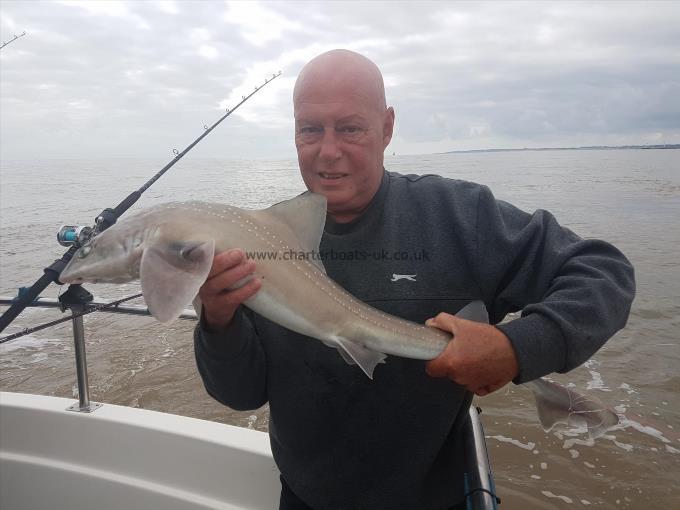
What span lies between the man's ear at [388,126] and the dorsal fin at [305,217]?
2.20 ft

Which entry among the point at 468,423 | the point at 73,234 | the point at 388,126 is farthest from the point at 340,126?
the point at 73,234

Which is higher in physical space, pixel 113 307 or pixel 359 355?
pixel 359 355

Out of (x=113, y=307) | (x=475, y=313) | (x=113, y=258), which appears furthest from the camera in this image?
(x=113, y=307)

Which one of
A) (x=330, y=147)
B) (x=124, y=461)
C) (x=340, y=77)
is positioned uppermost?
(x=340, y=77)

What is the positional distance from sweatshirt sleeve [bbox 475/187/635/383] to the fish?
0.26m

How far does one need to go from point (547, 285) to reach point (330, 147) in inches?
48.1

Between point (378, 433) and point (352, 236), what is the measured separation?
986 mm

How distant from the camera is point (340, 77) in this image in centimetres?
242

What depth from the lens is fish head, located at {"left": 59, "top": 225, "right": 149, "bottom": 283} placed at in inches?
79.7

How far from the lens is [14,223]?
19.2m

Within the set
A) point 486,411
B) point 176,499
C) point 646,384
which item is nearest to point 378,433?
point 176,499

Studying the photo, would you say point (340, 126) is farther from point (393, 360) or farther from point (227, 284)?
point (393, 360)

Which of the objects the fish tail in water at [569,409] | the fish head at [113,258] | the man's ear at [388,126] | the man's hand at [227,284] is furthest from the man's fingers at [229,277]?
the fish tail in water at [569,409]

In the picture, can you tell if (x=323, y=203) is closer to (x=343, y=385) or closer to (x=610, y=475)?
(x=343, y=385)
